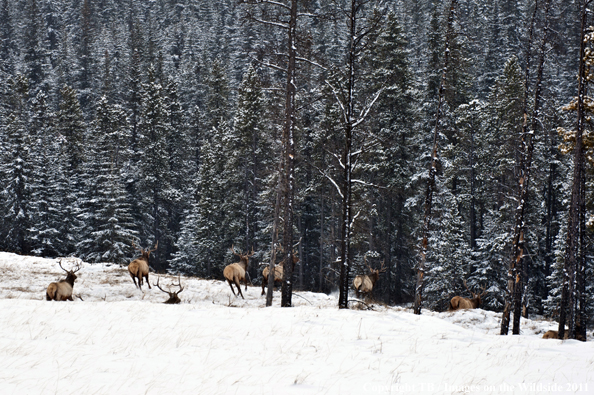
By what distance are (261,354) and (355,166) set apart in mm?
8715

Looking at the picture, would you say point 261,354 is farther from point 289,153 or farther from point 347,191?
point 289,153

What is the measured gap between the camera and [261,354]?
639 centimetres

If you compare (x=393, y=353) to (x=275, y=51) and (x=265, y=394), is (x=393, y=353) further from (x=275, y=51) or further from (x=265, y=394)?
(x=275, y=51)

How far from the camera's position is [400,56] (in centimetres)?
2775

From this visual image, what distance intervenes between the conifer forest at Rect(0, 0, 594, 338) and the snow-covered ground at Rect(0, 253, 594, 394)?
4.50 meters

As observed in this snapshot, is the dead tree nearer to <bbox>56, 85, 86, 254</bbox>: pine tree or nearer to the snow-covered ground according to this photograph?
the snow-covered ground

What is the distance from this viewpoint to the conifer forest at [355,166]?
14023 mm

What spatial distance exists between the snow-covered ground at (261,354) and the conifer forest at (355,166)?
14.8ft

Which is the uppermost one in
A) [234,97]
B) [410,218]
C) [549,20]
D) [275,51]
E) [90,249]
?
[234,97]

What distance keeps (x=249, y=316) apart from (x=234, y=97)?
54.8m

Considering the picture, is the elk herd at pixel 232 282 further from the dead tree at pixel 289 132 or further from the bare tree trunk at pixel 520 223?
the bare tree trunk at pixel 520 223

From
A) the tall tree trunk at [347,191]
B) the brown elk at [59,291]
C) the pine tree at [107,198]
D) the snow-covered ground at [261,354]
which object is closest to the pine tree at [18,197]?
the pine tree at [107,198]

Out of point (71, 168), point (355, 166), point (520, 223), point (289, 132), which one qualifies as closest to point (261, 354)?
point (289, 132)

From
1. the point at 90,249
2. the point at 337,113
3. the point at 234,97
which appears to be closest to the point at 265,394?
the point at 337,113
